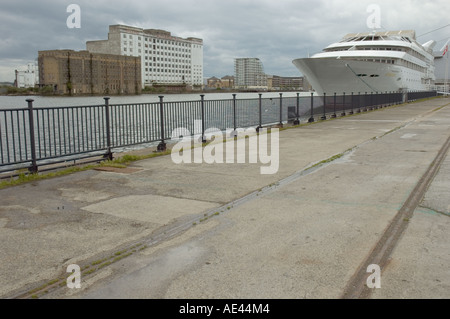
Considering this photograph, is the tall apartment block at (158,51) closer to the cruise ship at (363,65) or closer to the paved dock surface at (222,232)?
the cruise ship at (363,65)

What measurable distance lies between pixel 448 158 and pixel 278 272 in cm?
815

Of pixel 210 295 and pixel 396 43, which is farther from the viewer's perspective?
pixel 396 43

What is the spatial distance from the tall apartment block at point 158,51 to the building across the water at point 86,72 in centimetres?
3044

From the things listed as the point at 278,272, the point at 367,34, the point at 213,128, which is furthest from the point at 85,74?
the point at 278,272

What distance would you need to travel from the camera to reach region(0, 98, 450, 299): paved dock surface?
359cm

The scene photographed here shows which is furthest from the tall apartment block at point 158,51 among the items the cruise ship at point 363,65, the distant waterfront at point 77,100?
the cruise ship at point 363,65

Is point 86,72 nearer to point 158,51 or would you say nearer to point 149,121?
point 158,51

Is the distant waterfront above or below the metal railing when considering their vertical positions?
above

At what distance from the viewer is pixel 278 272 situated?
3.80 m

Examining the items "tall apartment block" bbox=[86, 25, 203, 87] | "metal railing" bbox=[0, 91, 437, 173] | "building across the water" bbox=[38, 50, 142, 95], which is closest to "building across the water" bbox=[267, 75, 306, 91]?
"tall apartment block" bbox=[86, 25, 203, 87]

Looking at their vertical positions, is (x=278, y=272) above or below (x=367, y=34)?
below

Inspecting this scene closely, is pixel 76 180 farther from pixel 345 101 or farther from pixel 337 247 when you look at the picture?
pixel 345 101

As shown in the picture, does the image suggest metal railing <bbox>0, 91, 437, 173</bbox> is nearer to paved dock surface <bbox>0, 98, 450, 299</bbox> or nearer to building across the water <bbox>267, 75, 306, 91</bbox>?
paved dock surface <bbox>0, 98, 450, 299</bbox>

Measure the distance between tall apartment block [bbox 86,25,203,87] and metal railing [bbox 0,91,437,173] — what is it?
103 m
